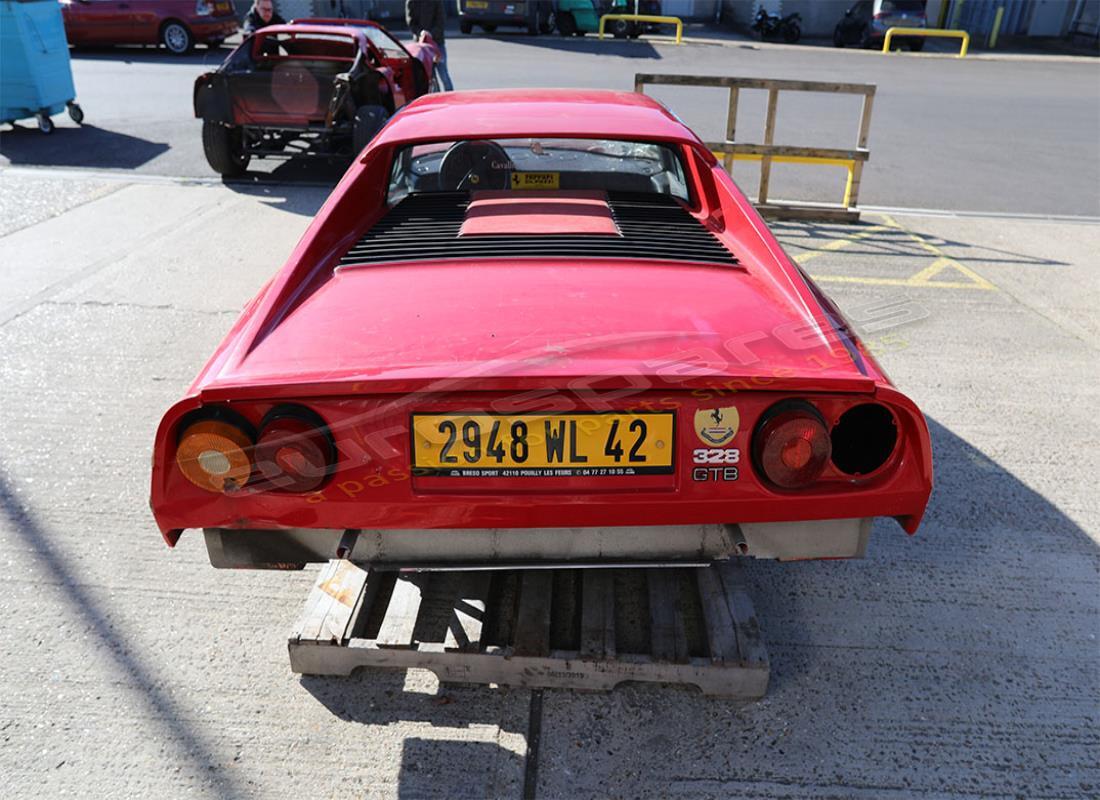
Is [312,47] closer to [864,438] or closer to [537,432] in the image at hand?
[537,432]

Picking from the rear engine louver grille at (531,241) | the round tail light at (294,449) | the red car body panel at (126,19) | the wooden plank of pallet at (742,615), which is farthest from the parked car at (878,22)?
the round tail light at (294,449)

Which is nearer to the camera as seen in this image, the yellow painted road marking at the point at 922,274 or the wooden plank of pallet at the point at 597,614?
the wooden plank of pallet at the point at 597,614

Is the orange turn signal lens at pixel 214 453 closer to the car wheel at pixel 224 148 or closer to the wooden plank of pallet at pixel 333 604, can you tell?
the wooden plank of pallet at pixel 333 604

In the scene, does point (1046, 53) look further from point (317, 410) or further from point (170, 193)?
point (317, 410)

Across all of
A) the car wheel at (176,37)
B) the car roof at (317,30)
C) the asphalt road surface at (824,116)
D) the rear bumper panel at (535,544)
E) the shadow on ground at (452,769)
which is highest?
the car roof at (317,30)

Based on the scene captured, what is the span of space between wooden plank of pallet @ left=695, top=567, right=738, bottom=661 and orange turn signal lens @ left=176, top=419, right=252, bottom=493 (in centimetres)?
127

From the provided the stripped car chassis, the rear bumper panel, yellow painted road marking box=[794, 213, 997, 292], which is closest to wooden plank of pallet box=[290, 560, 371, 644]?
the rear bumper panel

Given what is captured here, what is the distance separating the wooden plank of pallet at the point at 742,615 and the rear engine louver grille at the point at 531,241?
93cm

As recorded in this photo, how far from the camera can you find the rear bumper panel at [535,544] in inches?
80.5

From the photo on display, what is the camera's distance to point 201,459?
1948mm

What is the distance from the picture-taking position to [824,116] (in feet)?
38.6

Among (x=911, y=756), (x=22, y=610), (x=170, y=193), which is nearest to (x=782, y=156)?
(x=170, y=193)

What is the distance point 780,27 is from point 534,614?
25.8 meters

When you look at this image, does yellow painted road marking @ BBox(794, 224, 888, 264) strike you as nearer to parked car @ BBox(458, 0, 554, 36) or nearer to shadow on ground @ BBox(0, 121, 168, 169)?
shadow on ground @ BBox(0, 121, 168, 169)
